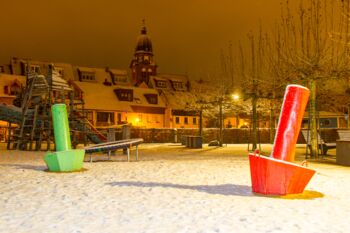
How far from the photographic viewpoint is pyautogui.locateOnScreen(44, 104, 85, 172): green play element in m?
13.2

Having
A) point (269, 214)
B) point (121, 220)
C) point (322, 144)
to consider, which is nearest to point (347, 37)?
point (322, 144)

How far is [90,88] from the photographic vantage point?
60.3 metres

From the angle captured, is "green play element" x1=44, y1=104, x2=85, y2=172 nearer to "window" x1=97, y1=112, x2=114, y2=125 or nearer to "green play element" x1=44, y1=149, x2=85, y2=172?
"green play element" x1=44, y1=149, x2=85, y2=172

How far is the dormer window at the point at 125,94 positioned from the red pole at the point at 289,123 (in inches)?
2121

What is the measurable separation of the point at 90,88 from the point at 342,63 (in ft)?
146

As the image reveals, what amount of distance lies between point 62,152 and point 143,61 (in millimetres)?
97716

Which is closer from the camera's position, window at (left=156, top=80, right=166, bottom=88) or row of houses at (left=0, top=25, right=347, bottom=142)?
row of houses at (left=0, top=25, right=347, bottom=142)

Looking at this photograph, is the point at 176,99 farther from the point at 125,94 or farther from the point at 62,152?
the point at 62,152

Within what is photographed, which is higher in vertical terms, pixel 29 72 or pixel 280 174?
pixel 29 72

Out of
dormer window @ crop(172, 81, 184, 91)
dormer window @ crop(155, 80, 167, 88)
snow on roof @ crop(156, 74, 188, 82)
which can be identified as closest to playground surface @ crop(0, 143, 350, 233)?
dormer window @ crop(155, 80, 167, 88)

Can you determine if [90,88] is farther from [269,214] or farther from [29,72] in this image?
[269,214]

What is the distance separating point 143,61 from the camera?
110 metres

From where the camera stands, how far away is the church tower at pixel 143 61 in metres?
107

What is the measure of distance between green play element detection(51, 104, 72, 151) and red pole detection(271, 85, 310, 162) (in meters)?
7.27
